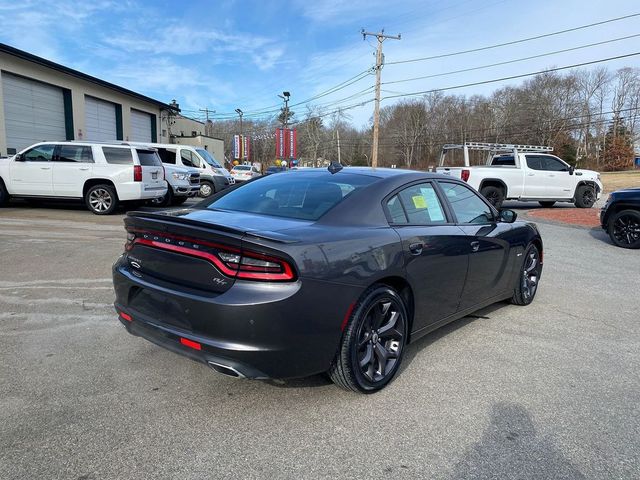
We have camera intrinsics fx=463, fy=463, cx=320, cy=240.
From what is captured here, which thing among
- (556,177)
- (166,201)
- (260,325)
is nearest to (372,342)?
(260,325)

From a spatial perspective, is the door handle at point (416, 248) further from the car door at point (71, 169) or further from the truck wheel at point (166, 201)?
the truck wheel at point (166, 201)

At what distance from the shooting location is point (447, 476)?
7.74 ft

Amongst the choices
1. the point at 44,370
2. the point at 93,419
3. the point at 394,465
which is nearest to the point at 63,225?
the point at 44,370

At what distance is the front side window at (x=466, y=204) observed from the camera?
425 centimetres

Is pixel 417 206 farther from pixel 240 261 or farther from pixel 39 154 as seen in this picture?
pixel 39 154

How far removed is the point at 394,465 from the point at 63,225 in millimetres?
10010

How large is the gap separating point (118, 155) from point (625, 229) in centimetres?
1205

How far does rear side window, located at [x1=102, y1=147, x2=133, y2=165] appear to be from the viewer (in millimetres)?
12133

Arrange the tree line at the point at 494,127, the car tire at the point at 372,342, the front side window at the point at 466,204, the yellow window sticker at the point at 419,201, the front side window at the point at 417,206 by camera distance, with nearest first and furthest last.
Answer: the car tire at the point at 372,342 → the front side window at the point at 417,206 → the yellow window sticker at the point at 419,201 → the front side window at the point at 466,204 → the tree line at the point at 494,127

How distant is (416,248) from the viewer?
11.3 ft

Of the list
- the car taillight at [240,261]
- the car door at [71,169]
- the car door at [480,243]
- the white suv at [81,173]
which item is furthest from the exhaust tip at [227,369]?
the car door at [71,169]

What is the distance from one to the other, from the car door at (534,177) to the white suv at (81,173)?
1235 cm

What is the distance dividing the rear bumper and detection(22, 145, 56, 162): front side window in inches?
448

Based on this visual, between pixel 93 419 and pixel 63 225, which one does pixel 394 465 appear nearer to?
pixel 93 419
